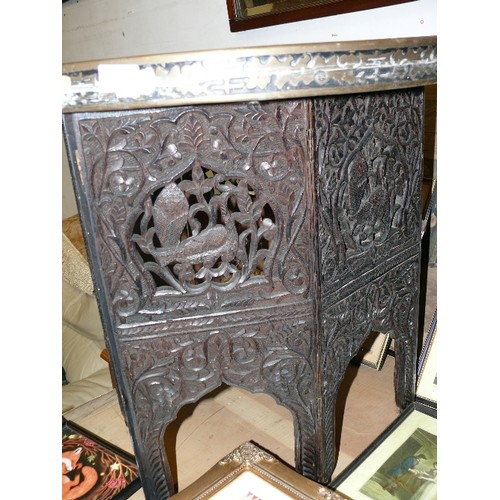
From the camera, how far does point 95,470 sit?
0.87m

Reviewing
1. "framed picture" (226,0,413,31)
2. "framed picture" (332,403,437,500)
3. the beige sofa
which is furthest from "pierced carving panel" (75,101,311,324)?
the beige sofa

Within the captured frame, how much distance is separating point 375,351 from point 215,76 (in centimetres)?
85

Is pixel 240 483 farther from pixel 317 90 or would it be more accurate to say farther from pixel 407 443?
pixel 317 90

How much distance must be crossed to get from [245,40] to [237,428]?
937mm

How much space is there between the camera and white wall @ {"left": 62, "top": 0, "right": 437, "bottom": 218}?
0.90m

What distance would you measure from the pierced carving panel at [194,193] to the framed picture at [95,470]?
383 millimetres

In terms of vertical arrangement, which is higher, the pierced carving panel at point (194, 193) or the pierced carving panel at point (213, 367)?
the pierced carving panel at point (194, 193)

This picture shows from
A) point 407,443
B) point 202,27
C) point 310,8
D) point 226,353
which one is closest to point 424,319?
point 407,443

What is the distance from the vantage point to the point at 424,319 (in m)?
1.12

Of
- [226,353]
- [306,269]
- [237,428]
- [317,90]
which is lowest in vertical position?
[237,428]

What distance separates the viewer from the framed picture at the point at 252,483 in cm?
67

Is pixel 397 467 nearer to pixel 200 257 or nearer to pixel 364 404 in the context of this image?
pixel 364 404

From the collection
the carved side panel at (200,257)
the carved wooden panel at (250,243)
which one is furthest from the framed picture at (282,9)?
the carved side panel at (200,257)

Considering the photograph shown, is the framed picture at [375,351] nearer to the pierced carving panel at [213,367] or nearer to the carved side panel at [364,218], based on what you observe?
the carved side panel at [364,218]
